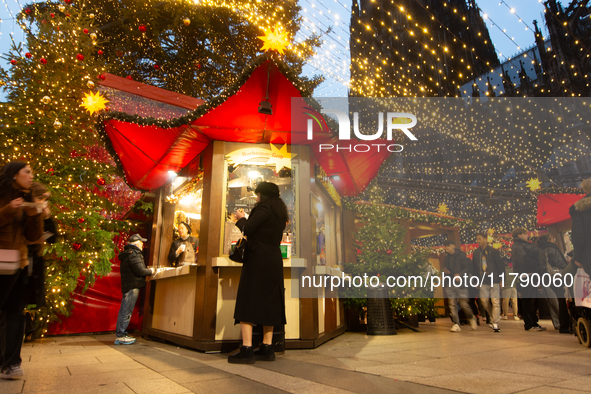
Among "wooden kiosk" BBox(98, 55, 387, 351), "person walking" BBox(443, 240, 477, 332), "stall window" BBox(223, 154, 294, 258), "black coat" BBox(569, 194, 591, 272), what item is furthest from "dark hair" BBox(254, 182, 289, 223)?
"person walking" BBox(443, 240, 477, 332)

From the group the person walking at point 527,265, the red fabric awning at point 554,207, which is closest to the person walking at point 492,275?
the person walking at point 527,265

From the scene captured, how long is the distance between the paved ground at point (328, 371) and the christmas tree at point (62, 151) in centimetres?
169

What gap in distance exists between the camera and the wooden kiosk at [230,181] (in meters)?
4.49

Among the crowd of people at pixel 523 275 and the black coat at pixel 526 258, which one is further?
the black coat at pixel 526 258

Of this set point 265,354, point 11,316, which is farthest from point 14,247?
point 265,354

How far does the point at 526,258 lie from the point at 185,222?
643 cm

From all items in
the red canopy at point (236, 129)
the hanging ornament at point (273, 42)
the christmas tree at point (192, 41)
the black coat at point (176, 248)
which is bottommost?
the black coat at point (176, 248)

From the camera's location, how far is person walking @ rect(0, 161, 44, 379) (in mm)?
2711

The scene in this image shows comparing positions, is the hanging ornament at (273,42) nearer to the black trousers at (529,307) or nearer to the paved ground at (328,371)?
the paved ground at (328,371)

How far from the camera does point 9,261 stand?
8.71 feet

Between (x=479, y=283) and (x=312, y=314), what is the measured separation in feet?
14.9

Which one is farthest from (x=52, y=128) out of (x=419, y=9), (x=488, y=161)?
(x=419, y=9)

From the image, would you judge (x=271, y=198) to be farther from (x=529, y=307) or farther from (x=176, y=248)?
(x=529, y=307)

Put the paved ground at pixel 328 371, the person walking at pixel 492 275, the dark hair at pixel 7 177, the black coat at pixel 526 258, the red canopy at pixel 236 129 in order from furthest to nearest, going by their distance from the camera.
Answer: the person walking at pixel 492 275 < the black coat at pixel 526 258 < the red canopy at pixel 236 129 < the dark hair at pixel 7 177 < the paved ground at pixel 328 371
